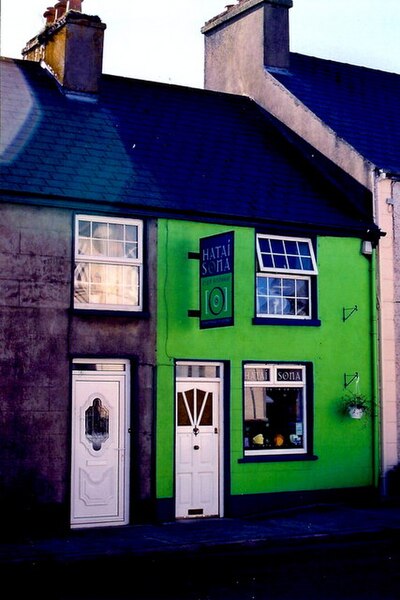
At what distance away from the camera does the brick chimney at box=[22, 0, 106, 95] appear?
17516mm

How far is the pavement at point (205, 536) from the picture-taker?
11.8 meters

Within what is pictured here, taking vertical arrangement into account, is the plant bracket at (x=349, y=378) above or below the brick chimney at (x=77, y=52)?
below

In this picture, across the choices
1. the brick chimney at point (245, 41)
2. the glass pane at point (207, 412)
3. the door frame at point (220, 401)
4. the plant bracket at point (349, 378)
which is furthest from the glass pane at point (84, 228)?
the brick chimney at point (245, 41)

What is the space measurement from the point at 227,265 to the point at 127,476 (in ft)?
12.2

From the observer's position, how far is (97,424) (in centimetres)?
1478

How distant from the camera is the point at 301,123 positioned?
19.5m

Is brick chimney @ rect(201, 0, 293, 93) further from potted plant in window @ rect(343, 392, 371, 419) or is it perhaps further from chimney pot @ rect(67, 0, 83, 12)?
potted plant in window @ rect(343, 392, 371, 419)

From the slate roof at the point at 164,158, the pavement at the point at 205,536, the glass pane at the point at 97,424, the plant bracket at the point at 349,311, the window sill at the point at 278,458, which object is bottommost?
the pavement at the point at 205,536

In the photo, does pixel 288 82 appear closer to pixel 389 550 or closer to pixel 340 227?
pixel 340 227

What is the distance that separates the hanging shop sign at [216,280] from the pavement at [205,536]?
317 centimetres

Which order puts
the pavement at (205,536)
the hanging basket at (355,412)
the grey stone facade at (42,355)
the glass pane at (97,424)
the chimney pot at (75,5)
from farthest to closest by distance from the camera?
1. the chimney pot at (75,5)
2. the hanging basket at (355,412)
3. the glass pane at (97,424)
4. the grey stone facade at (42,355)
5. the pavement at (205,536)

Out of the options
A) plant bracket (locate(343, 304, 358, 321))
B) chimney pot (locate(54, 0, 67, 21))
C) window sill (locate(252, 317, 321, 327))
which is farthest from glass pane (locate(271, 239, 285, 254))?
chimney pot (locate(54, 0, 67, 21))

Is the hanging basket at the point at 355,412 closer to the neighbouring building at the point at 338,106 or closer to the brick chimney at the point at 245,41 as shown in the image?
the neighbouring building at the point at 338,106

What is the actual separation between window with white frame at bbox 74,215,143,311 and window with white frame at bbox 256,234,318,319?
2.29m
